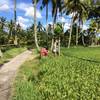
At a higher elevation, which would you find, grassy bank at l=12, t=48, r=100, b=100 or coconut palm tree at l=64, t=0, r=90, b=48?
coconut palm tree at l=64, t=0, r=90, b=48

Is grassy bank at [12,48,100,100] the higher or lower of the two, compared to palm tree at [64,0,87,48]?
lower

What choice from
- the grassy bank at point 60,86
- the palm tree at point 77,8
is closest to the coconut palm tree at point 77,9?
the palm tree at point 77,8

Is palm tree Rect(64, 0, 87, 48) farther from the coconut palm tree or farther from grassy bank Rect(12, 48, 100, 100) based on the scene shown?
grassy bank Rect(12, 48, 100, 100)

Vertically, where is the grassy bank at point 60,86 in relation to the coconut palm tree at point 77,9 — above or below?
below

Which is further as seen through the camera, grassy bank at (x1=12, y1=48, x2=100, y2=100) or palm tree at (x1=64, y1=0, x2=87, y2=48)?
palm tree at (x1=64, y1=0, x2=87, y2=48)

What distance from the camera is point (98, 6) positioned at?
5853cm

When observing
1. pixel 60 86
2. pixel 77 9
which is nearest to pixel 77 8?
pixel 77 9

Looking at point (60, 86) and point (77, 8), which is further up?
point (77, 8)

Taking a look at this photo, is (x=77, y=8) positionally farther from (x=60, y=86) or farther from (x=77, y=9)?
(x=60, y=86)

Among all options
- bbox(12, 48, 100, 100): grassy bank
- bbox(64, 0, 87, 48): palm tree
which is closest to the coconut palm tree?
bbox(64, 0, 87, 48): palm tree

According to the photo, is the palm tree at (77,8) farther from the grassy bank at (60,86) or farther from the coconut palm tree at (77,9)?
the grassy bank at (60,86)

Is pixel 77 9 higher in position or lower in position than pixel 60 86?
higher

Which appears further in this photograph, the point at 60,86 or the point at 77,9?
the point at 77,9

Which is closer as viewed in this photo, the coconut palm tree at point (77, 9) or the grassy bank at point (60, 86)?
the grassy bank at point (60, 86)
